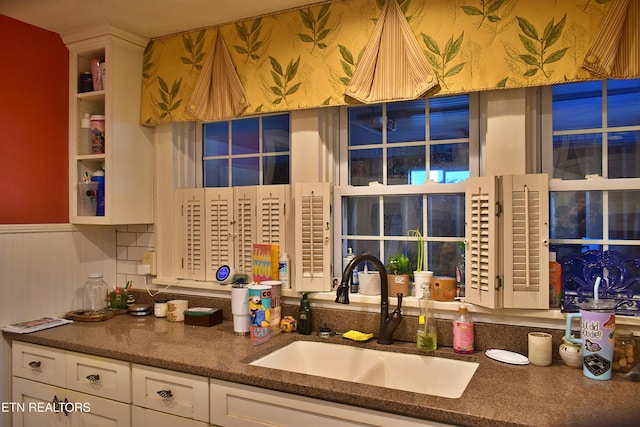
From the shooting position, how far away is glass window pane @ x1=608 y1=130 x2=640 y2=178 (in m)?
1.85

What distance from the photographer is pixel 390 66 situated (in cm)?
208

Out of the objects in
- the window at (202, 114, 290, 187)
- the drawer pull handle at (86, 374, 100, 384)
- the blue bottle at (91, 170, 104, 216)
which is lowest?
the drawer pull handle at (86, 374, 100, 384)

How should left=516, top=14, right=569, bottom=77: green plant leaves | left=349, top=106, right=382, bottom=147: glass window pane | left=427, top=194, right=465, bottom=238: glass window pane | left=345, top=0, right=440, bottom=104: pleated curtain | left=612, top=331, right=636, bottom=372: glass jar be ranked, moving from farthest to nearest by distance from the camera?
1. left=349, top=106, right=382, bottom=147: glass window pane
2. left=427, top=194, right=465, bottom=238: glass window pane
3. left=345, top=0, right=440, bottom=104: pleated curtain
4. left=516, top=14, right=569, bottom=77: green plant leaves
5. left=612, top=331, right=636, bottom=372: glass jar

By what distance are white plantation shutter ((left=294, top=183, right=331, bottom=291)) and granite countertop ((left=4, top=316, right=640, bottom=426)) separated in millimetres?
276

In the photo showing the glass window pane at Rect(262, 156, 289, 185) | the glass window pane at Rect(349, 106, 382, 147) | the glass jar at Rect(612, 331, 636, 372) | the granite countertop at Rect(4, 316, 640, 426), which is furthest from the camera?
the glass window pane at Rect(262, 156, 289, 185)

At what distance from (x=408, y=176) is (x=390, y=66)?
0.51 metres

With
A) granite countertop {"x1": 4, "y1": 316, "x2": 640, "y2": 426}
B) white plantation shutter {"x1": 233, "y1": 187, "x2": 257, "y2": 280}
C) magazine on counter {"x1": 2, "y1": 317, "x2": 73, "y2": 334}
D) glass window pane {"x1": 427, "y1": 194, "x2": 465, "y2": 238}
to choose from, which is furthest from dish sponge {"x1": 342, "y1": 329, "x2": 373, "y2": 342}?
magazine on counter {"x1": 2, "y1": 317, "x2": 73, "y2": 334}

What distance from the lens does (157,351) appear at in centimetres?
201

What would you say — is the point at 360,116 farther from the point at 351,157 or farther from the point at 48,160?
the point at 48,160

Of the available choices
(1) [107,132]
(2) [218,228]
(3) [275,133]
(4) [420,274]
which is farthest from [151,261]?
(4) [420,274]

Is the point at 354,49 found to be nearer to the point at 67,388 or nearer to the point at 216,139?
the point at 216,139

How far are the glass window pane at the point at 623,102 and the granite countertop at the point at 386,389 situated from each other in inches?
38.3

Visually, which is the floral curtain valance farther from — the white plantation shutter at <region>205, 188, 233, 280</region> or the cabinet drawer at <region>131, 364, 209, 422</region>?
the cabinet drawer at <region>131, 364, 209, 422</region>

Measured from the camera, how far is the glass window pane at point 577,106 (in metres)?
1.92
